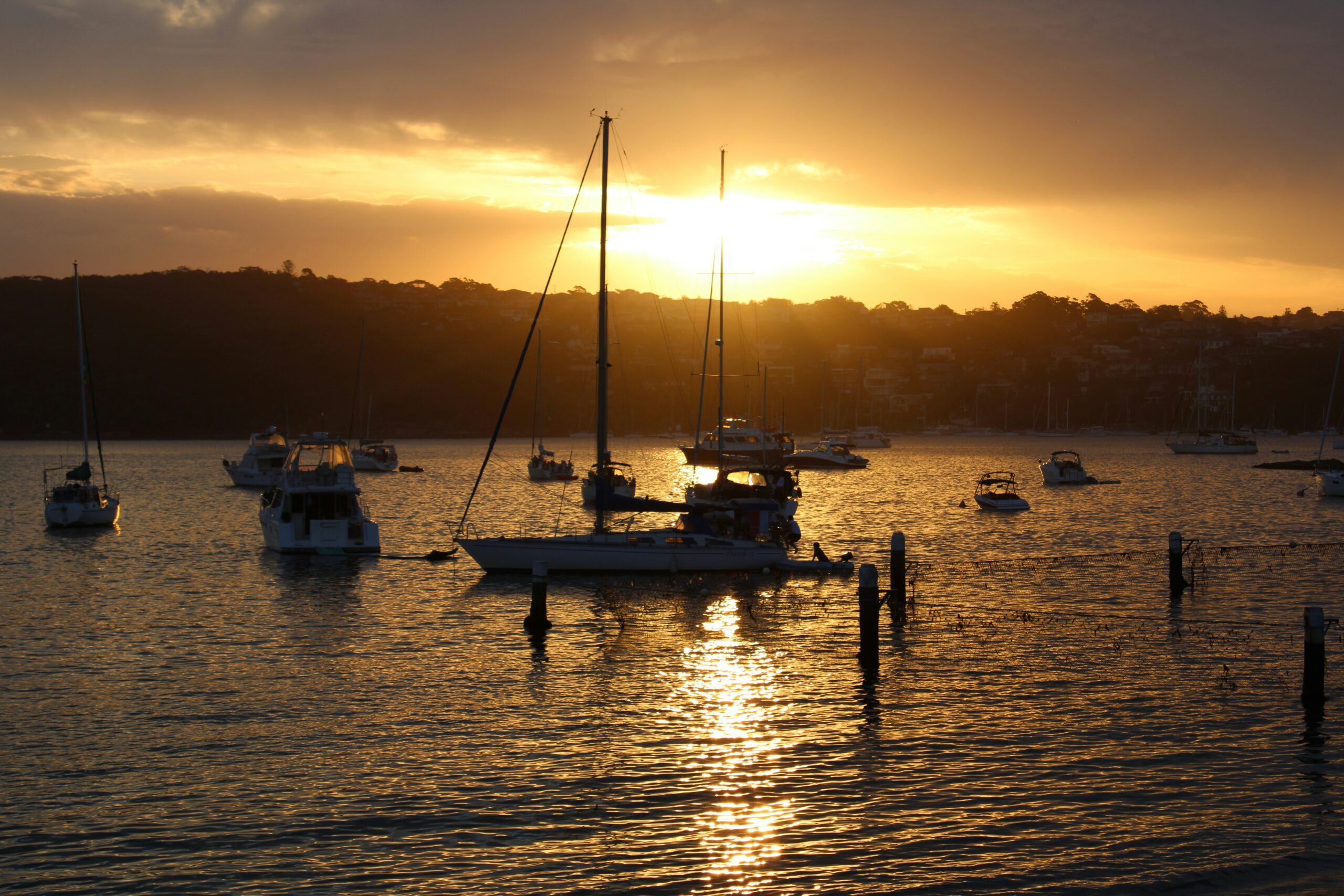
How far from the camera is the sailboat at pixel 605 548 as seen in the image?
33.0 metres

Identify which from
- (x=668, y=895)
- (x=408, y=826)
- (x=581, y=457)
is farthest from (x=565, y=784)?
(x=581, y=457)

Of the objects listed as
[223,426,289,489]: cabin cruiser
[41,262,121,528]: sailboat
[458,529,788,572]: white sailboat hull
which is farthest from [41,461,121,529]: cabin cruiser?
[223,426,289,489]: cabin cruiser

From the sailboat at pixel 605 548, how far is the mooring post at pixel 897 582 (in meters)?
5.29

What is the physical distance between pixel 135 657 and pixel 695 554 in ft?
49.9

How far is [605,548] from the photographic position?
32875 mm

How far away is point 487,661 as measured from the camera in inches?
930

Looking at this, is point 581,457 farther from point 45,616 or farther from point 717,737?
point 717,737

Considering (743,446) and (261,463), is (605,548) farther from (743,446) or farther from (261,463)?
(743,446)

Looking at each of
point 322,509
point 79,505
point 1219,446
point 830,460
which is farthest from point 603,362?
point 1219,446

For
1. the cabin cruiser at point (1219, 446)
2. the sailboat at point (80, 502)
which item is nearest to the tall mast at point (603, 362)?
the sailboat at point (80, 502)

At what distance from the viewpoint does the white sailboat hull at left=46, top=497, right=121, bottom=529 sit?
2044 inches

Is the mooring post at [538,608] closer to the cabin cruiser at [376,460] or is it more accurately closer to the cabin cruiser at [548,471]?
the cabin cruiser at [548,471]

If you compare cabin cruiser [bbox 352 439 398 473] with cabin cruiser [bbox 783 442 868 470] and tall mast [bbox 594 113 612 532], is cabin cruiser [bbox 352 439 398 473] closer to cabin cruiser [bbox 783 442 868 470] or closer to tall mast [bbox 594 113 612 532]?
cabin cruiser [bbox 783 442 868 470]

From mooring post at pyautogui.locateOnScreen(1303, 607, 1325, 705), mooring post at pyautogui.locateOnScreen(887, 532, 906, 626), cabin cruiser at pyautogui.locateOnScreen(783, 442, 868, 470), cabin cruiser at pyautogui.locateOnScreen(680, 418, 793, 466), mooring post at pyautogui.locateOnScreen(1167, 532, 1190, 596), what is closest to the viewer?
mooring post at pyautogui.locateOnScreen(1303, 607, 1325, 705)
